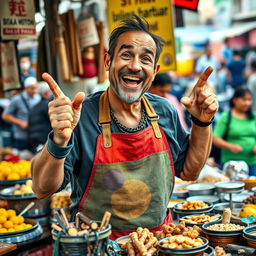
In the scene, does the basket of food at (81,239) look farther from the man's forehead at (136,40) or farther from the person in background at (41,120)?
the person in background at (41,120)

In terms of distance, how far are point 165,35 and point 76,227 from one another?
3.62 meters

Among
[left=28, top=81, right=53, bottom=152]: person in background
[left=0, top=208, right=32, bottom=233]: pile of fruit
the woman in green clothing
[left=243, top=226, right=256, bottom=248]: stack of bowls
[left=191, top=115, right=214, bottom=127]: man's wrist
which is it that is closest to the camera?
[left=243, top=226, right=256, bottom=248]: stack of bowls

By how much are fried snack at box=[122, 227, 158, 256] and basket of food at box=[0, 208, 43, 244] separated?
1520mm

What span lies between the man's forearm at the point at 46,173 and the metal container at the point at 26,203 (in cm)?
187

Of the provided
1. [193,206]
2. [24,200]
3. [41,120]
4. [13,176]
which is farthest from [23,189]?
[41,120]

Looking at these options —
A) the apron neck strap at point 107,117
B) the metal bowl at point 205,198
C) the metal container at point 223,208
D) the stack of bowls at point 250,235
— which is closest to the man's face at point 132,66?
the apron neck strap at point 107,117

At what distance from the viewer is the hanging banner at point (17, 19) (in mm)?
5270

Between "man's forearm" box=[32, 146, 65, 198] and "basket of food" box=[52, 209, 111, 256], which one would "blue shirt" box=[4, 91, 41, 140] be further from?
"basket of food" box=[52, 209, 111, 256]

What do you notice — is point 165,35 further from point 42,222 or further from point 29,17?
point 42,222

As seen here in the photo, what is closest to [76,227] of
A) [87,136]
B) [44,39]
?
[87,136]

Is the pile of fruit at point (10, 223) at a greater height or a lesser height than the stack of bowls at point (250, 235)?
lesser

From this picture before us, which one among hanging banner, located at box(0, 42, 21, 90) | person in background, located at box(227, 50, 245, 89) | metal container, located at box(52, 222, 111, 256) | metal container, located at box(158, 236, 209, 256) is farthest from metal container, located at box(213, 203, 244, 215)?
person in background, located at box(227, 50, 245, 89)

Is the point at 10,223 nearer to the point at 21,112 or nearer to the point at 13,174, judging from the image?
the point at 13,174

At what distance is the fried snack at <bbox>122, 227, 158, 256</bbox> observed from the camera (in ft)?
8.48
